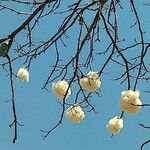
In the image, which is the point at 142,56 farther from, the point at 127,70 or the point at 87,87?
the point at 87,87

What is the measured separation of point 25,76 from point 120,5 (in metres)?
0.82

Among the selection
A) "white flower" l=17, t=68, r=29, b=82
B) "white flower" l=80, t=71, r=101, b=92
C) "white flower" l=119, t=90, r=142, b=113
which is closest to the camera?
"white flower" l=119, t=90, r=142, b=113

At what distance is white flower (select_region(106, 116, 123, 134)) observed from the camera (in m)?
3.41

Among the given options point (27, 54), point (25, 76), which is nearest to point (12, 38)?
point (27, 54)

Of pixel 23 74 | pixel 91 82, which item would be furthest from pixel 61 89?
pixel 23 74

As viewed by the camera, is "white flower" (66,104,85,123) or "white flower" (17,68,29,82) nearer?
"white flower" (66,104,85,123)

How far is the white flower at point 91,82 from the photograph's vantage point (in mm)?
3375

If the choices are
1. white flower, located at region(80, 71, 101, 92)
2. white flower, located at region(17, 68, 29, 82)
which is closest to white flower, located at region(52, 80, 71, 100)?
white flower, located at region(80, 71, 101, 92)

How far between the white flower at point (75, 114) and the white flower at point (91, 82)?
149mm

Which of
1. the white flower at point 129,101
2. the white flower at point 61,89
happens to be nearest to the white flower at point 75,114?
the white flower at point 61,89

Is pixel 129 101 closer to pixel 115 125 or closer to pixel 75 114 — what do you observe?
pixel 115 125

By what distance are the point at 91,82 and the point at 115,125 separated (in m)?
0.32

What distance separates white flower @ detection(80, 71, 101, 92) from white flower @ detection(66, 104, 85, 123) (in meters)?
0.15

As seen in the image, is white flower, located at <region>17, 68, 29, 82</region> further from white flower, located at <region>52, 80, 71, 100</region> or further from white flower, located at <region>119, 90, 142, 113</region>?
white flower, located at <region>119, 90, 142, 113</region>
